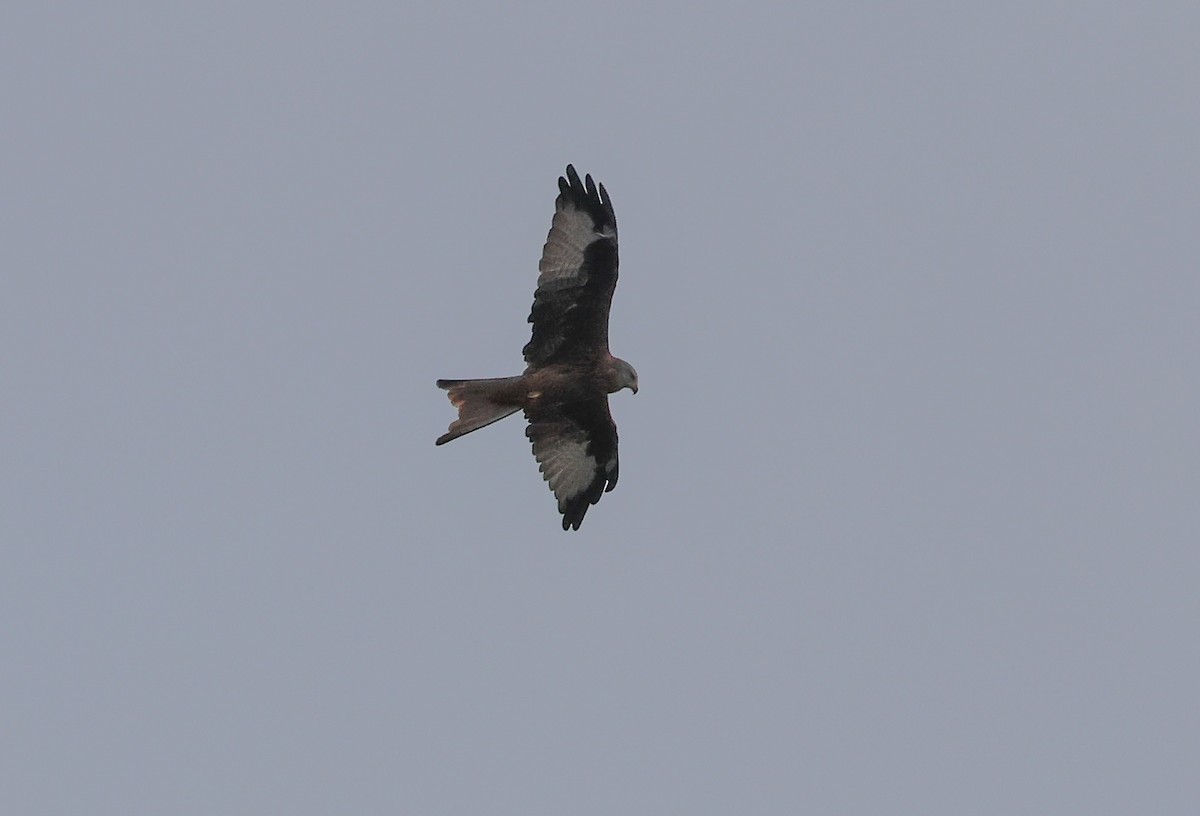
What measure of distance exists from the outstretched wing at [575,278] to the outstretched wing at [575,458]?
2.07ft

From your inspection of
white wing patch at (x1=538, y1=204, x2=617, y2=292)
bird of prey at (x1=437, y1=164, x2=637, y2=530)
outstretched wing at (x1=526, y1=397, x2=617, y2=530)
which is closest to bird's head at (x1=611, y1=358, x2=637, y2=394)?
bird of prey at (x1=437, y1=164, x2=637, y2=530)

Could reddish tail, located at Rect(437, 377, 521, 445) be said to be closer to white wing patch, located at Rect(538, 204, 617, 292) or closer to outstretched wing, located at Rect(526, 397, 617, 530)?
outstretched wing, located at Rect(526, 397, 617, 530)

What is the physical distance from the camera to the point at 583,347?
15773 millimetres

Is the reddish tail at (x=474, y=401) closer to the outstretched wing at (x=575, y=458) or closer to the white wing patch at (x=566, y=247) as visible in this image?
the outstretched wing at (x=575, y=458)

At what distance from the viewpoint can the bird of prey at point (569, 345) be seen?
15.5m

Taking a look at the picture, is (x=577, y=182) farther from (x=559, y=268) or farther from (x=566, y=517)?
(x=566, y=517)

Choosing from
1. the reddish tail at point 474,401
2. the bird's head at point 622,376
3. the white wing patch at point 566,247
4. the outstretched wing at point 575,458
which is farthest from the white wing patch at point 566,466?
the white wing patch at point 566,247

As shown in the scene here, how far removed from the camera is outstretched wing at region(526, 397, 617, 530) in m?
16.2

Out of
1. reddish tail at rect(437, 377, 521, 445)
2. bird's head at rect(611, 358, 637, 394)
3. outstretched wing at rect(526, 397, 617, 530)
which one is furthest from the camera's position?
outstretched wing at rect(526, 397, 617, 530)

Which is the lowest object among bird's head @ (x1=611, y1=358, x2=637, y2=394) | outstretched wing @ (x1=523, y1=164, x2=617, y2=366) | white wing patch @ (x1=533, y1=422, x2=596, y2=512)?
white wing patch @ (x1=533, y1=422, x2=596, y2=512)

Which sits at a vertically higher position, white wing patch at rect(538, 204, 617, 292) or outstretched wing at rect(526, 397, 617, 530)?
white wing patch at rect(538, 204, 617, 292)

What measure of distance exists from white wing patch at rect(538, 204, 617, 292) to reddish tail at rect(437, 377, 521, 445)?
2.54 feet

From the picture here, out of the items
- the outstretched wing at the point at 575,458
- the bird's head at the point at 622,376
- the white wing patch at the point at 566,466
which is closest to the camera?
the bird's head at the point at 622,376

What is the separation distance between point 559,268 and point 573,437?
1.36m
